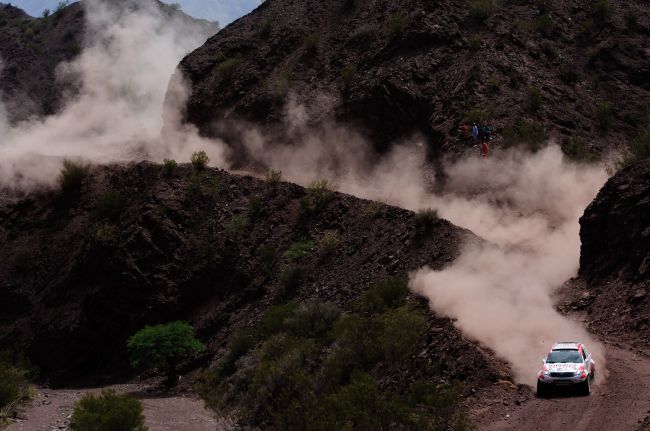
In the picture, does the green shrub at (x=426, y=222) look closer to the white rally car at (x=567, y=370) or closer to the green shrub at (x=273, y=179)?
the green shrub at (x=273, y=179)

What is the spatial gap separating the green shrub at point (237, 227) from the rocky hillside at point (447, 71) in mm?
8321

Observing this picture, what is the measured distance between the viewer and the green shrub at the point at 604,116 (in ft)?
123

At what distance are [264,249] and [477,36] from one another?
16.3 metres

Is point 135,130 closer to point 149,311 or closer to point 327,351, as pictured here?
point 149,311

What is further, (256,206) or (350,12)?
(350,12)

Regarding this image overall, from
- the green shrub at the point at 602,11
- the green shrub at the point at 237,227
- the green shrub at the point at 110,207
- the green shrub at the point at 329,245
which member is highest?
the green shrub at the point at 602,11

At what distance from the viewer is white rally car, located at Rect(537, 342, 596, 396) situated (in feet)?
58.8

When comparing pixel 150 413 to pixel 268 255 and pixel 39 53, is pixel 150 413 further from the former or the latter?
pixel 39 53

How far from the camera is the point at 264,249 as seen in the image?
3291cm

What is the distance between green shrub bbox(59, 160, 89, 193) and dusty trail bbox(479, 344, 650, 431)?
28921 millimetres

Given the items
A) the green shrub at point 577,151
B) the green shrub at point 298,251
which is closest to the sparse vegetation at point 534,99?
the green shrub at point 577,151

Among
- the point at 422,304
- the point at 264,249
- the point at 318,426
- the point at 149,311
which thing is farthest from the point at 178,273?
the point at 318,426

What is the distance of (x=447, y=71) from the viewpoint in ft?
132

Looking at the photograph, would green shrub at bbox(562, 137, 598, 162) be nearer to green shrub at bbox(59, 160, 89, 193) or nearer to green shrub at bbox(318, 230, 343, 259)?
green shrub at bbox(318, 230, 343, 259)
